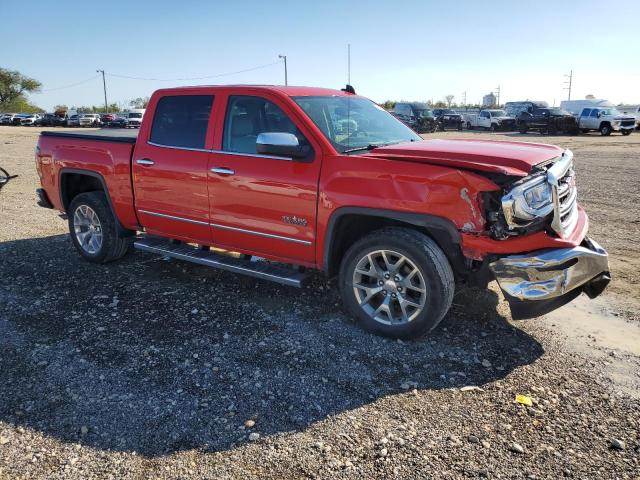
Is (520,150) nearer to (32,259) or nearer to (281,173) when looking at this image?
(281,173)

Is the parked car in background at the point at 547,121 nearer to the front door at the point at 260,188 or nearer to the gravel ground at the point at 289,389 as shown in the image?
the gravel ground at the point at 289,389

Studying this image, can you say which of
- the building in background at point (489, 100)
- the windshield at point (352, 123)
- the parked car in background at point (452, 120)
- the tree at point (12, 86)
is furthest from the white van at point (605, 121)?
the tree at point (12, 86)

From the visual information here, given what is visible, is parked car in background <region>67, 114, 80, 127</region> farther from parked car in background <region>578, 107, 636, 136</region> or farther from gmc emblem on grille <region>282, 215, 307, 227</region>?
gmc emblem on grille <region>282, 215, 307, 227</region>

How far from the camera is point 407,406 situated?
10.7 feet

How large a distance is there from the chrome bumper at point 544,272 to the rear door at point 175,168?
272 cm

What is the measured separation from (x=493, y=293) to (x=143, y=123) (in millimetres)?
3923

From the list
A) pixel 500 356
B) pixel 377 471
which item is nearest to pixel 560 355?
pixel 500 356

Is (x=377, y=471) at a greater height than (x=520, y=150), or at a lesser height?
lesser

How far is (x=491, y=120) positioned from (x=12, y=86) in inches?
3406

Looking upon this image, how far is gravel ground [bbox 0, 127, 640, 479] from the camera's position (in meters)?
2.80

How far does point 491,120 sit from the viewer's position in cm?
3922

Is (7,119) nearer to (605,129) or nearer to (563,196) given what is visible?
(605,129)

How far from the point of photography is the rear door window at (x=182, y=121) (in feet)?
16.3

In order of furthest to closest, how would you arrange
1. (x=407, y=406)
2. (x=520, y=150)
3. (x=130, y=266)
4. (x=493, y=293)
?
(x=130, y=266)
(x=493, y=293)
(x=520, y=150)
(x=407, y=406)
